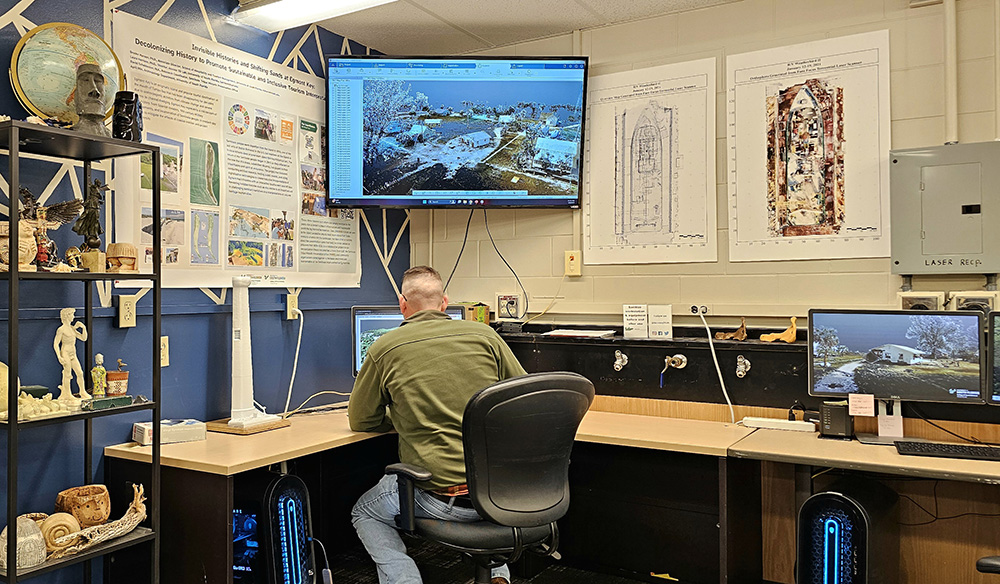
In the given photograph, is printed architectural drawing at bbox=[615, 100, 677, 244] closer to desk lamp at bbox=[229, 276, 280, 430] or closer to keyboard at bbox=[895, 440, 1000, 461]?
keyboard at bbox=[895, 440, 1000, 461]

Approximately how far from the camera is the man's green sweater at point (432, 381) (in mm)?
2455

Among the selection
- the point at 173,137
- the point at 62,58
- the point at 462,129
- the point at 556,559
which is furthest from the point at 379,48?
the point at 556,559

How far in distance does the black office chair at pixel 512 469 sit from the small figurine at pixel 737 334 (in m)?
1.03

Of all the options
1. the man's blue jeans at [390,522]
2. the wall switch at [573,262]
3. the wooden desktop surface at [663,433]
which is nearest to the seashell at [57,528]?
the man's blue jeans at [390,522]

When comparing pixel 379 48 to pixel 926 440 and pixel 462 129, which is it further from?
pixel 926 440

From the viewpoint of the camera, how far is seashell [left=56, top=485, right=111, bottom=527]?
2256 millimetres

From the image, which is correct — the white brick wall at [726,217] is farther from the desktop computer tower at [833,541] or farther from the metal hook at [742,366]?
the desktop computer tower at [833,541]

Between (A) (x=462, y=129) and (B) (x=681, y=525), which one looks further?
(A) (x=462, y=129)

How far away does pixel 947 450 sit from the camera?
8.23 feet

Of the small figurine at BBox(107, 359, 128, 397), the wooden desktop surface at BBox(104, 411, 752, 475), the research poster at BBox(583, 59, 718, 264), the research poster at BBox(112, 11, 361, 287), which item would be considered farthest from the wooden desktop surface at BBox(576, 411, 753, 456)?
the small figurine at BBox(107, 359, 128, 397)

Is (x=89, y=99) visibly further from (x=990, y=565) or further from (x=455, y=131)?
(x=990, y=565)

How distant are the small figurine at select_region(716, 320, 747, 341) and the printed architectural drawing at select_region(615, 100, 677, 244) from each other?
1.65ft

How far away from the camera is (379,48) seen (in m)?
3.96

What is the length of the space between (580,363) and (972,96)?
1883 mm
